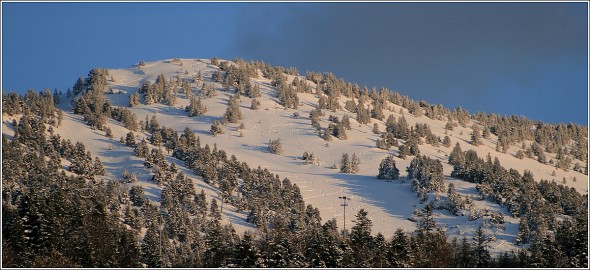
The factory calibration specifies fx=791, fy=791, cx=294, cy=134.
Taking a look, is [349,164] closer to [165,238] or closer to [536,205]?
[536,205]

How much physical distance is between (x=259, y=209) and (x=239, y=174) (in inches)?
881

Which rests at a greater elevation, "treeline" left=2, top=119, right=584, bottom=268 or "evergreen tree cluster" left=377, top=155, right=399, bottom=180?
"evergreen tree cluster" left=377, top=155, right=399, bottom=180

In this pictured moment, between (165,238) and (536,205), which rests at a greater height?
(536,205)

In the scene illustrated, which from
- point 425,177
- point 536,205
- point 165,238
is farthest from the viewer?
point 425,177

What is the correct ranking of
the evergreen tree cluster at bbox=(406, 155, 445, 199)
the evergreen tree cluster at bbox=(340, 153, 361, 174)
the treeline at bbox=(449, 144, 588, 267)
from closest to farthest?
the treeline at bbox=(449, 144, 588, 267) < the evergreen tree cluster at bbox=(406, 155, 445, 199) < the evergreen tree cluster at bbox=(340, 153, 361, 174)

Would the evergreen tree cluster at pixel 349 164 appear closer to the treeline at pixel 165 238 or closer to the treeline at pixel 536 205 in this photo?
the treeline at pixel 536 205

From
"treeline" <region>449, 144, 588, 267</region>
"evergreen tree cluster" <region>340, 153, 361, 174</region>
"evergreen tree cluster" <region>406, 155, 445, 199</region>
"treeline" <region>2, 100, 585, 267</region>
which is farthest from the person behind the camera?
"evergreen tree cluster" <region>340, 153, 361, 174</region>

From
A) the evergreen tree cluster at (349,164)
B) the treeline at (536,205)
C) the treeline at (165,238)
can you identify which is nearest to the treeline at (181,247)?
the treeline at (165,238)

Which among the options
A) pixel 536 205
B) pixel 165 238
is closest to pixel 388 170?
pixel 536 205

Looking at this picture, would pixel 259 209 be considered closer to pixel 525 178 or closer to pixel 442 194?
pixel 442 194

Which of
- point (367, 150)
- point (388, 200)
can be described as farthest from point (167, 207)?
point (367, 150)

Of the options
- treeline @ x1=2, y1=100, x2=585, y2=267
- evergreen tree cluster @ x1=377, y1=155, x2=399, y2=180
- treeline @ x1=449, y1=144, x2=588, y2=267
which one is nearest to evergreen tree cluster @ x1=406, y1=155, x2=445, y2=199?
evergreen tree cluster @ x1=377, y1=155, x2=399, y2=180

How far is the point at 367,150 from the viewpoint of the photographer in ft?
646

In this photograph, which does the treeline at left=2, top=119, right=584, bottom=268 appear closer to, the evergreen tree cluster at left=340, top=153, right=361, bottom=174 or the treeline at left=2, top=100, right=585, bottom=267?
the treeline at left=2, top=100, right=585, bottom=267
